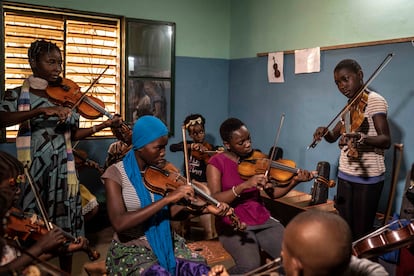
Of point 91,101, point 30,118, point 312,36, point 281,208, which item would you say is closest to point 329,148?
point 281,208

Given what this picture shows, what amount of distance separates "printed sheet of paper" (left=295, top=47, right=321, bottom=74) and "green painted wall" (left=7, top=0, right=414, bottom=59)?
3.4 inches

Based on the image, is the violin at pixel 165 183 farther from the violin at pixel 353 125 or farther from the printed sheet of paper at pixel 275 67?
the printed sheet of paper at pixel 275 67

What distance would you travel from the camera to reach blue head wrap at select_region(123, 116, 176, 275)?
203cm

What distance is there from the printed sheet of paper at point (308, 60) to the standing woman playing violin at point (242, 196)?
1792mm

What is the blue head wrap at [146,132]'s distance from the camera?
2.12 meters

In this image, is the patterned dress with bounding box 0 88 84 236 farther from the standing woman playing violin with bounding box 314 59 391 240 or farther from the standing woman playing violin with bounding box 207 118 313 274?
the standing woman playing violin with bounding box 314 59 391 240

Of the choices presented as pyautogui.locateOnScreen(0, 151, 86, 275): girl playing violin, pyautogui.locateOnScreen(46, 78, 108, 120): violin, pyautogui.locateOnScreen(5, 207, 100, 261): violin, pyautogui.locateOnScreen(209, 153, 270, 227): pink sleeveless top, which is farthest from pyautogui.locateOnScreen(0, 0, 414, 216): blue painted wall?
pyautogui.locateOnScreen(0, 151, 86, 275): girl playing violin

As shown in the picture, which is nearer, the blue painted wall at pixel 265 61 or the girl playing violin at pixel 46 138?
the girl playing violin at pixel 46 138

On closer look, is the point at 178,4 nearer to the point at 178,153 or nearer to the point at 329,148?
the point at 178,153

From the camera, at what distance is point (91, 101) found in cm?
294

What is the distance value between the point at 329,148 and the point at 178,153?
1769 millimetres

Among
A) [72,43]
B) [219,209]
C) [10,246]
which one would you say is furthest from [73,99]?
[72,43]

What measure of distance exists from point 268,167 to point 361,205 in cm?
78

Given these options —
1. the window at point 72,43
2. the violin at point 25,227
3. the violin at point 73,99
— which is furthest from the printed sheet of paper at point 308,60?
the violin at point 25,227
